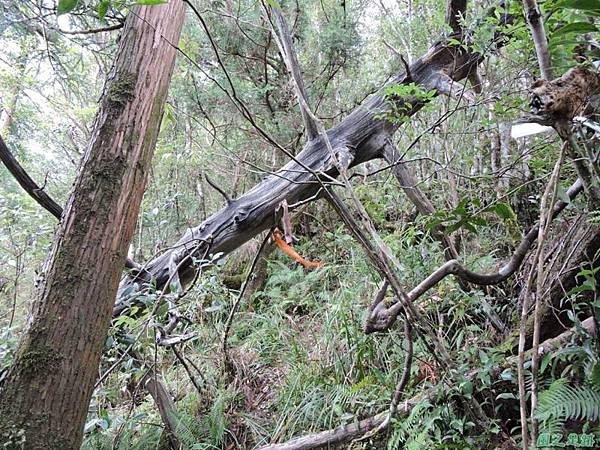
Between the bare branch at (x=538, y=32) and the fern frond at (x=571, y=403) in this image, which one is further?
the fern frond at (x=571, y=403)

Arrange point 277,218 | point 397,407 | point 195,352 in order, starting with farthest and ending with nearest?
point 195,352, point 277,218, point 397,407

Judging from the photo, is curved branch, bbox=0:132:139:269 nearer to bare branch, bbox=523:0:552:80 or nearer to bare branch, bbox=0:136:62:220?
bare branch, bbox=0:136:62:220

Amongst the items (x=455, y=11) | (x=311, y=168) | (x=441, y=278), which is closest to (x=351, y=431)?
(x=441, y=278)

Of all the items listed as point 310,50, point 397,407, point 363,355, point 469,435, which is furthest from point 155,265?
point 310,50

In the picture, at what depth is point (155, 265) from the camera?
2668 mm

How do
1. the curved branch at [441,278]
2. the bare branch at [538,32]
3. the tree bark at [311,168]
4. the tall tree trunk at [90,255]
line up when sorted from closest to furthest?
the bare branch at [538,32], the tall tree trunk at [90,255], the curved branch at [441,278], the tree bark at [311,168]

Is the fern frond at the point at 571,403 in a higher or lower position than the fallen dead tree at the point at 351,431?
higher

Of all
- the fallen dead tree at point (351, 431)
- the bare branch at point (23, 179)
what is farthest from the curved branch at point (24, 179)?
the fallen dead tree at point (351, 431)

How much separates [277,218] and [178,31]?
3.92 feet

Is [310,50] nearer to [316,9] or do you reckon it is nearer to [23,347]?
[316,9]

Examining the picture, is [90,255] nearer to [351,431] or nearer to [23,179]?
[23,179]

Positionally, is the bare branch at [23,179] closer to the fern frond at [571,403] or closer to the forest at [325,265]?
the forest at [325,265]

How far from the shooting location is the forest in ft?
4.00

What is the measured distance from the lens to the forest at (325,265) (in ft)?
4.00
